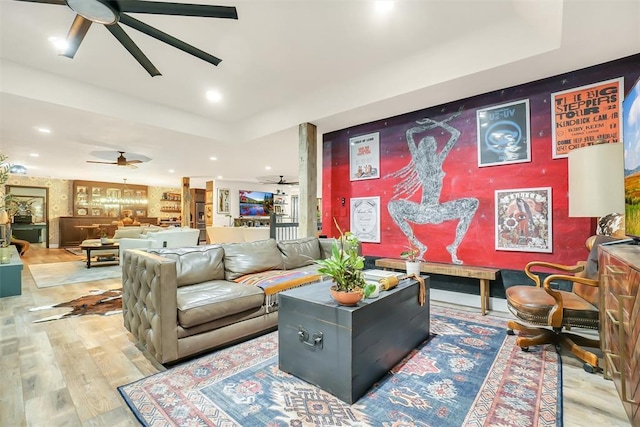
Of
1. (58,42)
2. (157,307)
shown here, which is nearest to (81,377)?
(157,307)

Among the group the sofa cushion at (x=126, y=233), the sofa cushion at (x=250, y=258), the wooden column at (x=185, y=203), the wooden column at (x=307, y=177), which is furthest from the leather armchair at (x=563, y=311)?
the wooden column at (x=185, y=203)

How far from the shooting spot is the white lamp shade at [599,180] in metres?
2.25

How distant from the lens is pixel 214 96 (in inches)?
175

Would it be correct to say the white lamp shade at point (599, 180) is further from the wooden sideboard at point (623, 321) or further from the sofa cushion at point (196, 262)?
the sofa cushion at point (196, 262)

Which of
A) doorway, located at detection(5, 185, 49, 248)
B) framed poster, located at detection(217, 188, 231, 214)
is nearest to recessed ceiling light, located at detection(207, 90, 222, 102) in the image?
framed poster, located at detection(217, 188, 231, 214)

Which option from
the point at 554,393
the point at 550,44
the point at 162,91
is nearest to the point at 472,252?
the point at 554,393

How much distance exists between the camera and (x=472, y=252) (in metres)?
Answer: 3.74

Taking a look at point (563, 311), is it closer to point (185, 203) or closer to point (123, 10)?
point (123, 10)

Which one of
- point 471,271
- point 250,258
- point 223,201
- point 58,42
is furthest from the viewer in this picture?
point 223,201

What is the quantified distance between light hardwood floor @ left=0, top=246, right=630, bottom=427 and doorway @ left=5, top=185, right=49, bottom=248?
9714mm

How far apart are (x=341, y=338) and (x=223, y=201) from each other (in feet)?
36.8

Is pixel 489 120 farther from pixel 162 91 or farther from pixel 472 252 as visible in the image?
pixel 162 91

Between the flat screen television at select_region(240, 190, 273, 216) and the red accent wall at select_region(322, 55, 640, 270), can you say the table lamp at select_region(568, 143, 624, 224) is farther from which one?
the flat screen television at select_region(240, 190, 273, 216)

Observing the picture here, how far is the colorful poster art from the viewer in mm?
2850
